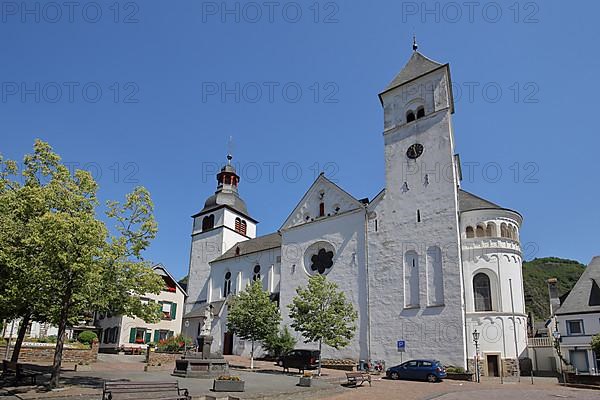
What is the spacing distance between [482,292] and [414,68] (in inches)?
767

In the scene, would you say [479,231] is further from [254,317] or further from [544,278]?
[544,278]

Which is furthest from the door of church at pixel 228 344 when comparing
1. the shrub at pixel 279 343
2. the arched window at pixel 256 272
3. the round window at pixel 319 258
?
the round window at pixel 319 258

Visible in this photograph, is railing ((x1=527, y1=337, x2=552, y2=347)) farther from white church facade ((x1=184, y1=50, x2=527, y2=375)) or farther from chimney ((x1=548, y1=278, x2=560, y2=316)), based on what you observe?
chimney ((x1=548, y1=278, x2=560, y2=316))

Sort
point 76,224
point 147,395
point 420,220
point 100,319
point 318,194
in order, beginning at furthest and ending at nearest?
point 100,319
point 318,194
point 420,220
point 76,224
point 147,395

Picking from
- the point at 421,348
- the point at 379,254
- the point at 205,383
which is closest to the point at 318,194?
the point at 379,254

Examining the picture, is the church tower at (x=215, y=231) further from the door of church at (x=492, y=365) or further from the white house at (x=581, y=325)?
the white house at (x=581, y=325)

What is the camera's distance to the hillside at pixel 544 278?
79.8 metres

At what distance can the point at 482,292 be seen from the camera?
29.3m

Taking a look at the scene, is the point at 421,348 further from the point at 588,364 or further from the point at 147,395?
the point at 147,395

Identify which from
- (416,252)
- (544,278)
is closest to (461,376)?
(416,252)

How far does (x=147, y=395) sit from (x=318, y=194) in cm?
2868

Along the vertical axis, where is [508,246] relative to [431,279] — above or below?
above

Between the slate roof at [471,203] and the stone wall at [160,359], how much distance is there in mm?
22686

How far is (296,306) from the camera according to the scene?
92.8 feet
